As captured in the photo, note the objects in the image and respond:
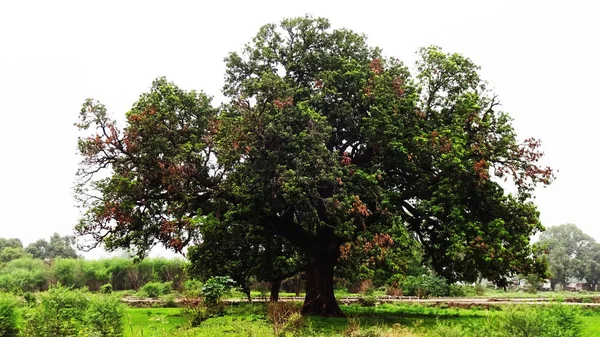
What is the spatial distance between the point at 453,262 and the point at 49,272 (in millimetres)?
42548

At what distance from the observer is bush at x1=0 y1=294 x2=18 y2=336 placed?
13.3 m

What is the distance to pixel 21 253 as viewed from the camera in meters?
71.2

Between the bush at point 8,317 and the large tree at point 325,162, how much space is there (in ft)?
16.8

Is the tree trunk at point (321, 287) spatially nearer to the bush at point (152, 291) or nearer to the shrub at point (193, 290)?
the shrub at point (193, 290)

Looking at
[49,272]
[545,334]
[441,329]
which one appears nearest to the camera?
[545,334]

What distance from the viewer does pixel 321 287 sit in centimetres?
2228

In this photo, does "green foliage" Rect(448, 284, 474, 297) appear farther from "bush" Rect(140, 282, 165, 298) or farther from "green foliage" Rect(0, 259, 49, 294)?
"green foliage" Rect(0, 259, 49, 294)

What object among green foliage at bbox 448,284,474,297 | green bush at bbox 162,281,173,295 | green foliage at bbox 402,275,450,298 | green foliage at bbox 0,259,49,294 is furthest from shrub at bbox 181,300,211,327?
green foliage at bbox 448,284,474,297

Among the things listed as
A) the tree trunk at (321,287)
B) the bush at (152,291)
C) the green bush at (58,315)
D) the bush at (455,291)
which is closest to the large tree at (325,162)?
the tree trunk at (321,287)

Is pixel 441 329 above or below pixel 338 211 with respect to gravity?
below

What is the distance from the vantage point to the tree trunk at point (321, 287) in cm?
2191

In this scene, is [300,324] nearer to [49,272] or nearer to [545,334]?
[545,334]

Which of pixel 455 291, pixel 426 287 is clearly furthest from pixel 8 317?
pixel 455 291

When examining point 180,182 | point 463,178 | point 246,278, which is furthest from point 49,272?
point 463,178
